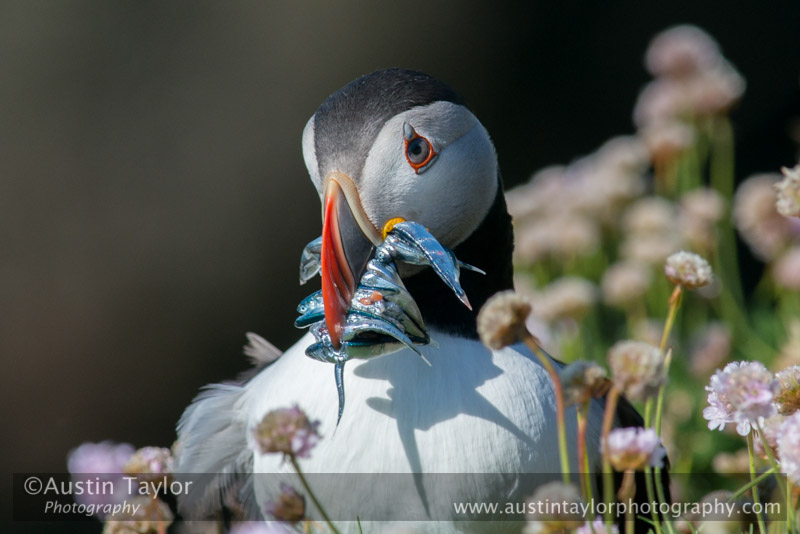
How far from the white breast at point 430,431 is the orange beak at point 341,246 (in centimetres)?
23

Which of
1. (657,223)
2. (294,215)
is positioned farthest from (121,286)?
(657,223)

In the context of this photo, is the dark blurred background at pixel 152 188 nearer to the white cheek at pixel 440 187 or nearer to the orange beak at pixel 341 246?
the white cheek at pixel 440 187

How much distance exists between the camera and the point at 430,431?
2.21 meters

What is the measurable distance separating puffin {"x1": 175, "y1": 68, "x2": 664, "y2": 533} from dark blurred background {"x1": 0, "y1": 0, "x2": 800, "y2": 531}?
9.49ft

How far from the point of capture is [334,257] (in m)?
2.15

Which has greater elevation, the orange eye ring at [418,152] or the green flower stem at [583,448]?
the orange eye ring at [418,152]

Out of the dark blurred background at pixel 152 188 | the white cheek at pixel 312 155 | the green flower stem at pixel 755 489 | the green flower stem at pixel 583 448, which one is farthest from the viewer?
the dark blurred background at pixel 152 188

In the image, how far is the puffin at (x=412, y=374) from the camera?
219cm

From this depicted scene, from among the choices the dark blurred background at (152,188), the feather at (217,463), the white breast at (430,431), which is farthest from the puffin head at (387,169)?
the dark blurred background at (152,188)

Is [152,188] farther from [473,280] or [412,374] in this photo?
[412,374]

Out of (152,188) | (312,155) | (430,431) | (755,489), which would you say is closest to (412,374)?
(430,431)

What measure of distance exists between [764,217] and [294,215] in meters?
2.61

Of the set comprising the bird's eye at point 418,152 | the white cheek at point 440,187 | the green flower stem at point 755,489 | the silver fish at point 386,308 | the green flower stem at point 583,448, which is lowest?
the green flower stem at point 755,489

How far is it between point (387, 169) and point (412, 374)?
489 millimetres
